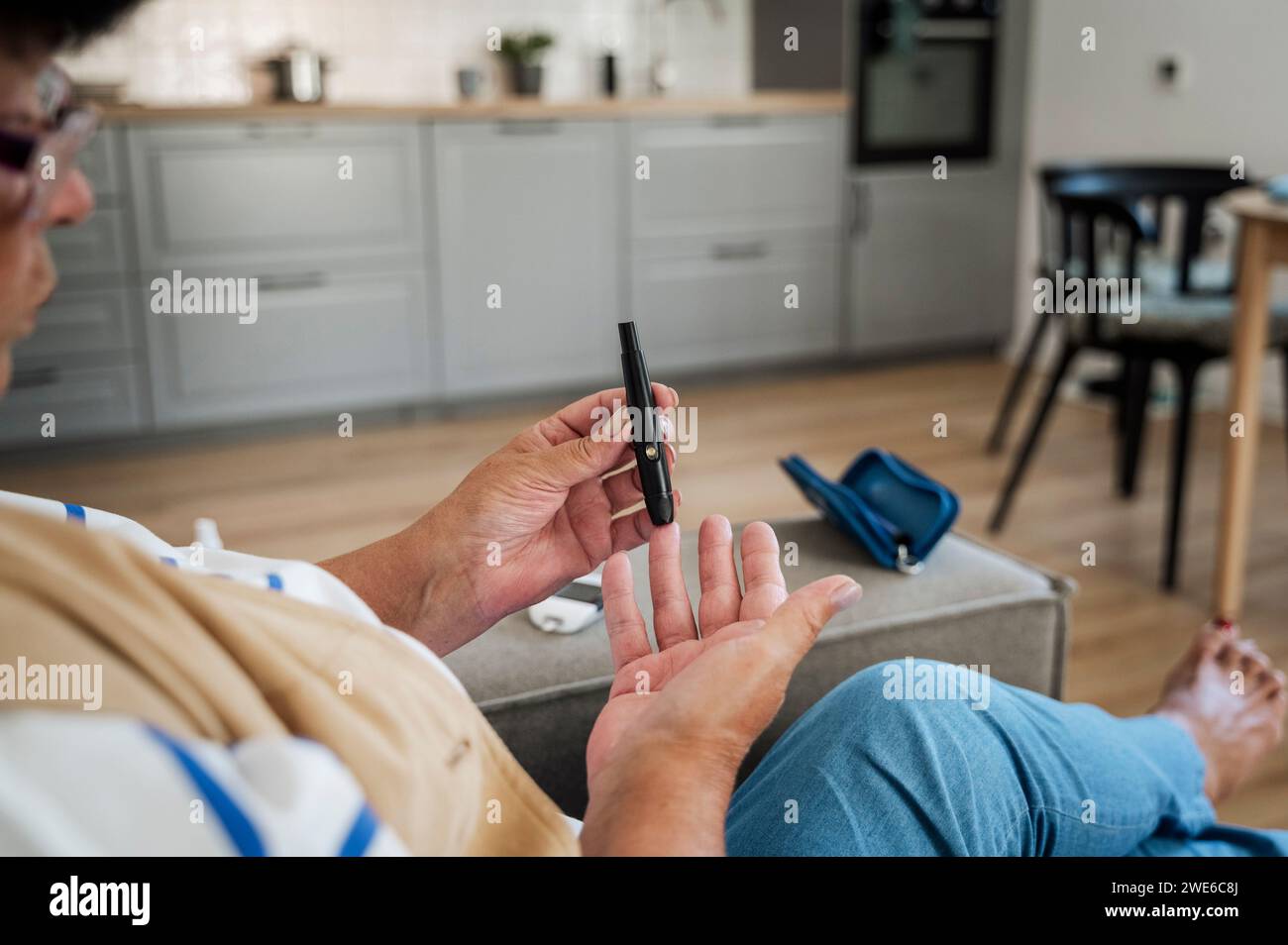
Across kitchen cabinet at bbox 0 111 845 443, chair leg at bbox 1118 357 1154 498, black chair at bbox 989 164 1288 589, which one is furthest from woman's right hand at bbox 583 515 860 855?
kitchen cabinet at bbox 0 111 845 443

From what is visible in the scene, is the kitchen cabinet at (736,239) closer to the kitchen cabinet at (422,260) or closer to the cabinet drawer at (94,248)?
the kitchen cabinet at (422,260)

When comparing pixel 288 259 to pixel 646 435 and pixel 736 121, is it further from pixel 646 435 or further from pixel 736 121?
pixel 646 435

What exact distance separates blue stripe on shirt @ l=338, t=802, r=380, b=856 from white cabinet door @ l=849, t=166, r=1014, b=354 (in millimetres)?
4053

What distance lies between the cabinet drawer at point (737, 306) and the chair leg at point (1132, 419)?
1429 mm

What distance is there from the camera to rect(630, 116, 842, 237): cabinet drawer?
13.1ft

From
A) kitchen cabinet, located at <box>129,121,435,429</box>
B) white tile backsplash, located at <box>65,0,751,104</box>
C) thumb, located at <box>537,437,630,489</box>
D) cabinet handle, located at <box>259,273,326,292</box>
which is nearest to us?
thumb, located at <box>537,437,630,489</box>

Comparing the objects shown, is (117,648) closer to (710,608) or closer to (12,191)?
(12,191)

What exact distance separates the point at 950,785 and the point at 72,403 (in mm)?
3029

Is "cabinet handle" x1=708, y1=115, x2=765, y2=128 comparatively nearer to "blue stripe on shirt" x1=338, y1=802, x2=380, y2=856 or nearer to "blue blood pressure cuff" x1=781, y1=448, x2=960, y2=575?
"blue blood pressure cuff" x1=781, y1=448, x2=960, y2=575

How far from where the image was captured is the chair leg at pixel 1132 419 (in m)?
2.96

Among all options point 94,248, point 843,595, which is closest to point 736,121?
point 94,248

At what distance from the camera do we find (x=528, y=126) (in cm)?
375

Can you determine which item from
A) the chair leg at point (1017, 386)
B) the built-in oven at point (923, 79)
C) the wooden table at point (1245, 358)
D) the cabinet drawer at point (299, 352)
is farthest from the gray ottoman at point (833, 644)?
the built-in oven at point (923, 79)
